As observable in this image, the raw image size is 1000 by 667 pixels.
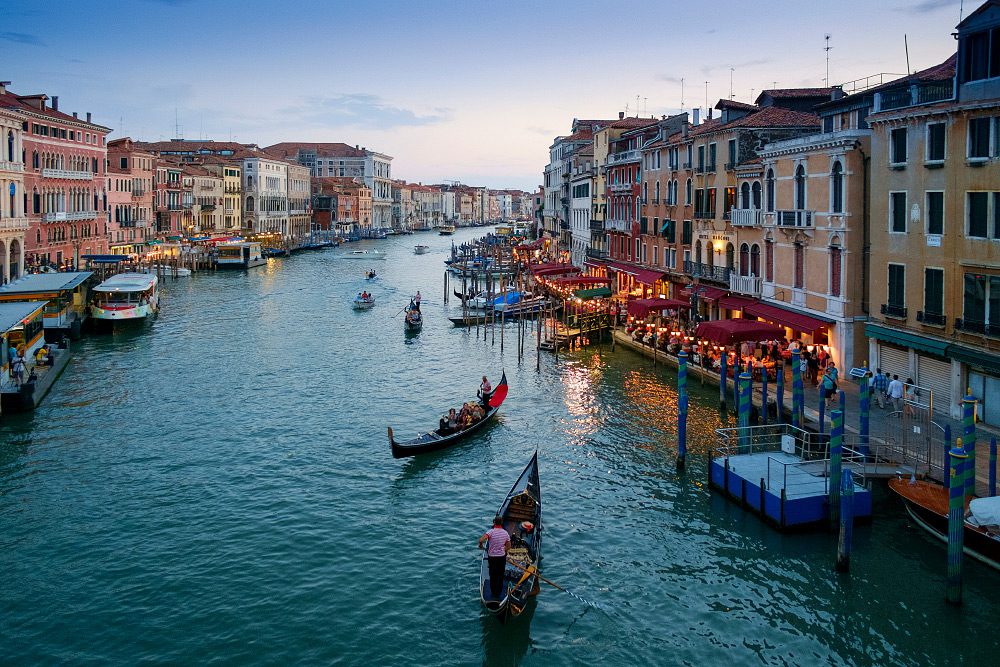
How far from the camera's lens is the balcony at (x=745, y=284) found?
1180 inches

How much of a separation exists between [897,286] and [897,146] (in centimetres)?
341

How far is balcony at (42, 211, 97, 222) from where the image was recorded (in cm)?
5294

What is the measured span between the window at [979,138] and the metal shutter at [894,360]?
5.00m

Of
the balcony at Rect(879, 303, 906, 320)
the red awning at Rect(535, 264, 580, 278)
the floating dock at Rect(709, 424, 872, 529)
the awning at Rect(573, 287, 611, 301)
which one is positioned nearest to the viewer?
the floating dock at Rect(709, 424, 872, 529)

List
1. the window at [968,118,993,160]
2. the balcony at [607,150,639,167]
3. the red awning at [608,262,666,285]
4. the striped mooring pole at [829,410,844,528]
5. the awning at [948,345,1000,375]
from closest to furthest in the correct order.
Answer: the striped mooring pole at [829,410,844,528]
the awning at [948,345,1000,375]
the window at [968,118,993,160]
the red awning at [608,262,666,285]
the balcony at [607,150,639,167]

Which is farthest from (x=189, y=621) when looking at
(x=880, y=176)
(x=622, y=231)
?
(x=622, y=231)

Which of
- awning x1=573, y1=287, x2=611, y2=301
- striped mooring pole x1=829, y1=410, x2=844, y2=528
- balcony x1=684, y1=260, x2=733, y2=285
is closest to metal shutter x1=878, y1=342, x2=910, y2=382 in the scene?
striped mooring pole x1=829, y1=410, x2=844, y2=528

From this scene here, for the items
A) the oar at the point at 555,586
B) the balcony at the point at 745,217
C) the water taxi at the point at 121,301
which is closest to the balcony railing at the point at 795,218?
the balcony at the point at 745,217

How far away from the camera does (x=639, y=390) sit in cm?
2825

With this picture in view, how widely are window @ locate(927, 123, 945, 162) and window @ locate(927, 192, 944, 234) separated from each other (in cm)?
82

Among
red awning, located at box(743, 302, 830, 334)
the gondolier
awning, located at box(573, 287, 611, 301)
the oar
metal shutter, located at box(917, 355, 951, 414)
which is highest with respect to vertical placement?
awning, located at box(573, 287, 611, 301)

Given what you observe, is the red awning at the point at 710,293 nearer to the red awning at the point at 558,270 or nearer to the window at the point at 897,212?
the window at the point at 897,212

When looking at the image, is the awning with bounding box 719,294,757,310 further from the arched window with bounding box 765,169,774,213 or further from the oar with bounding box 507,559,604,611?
the oar with bounding box 507,559,604,611

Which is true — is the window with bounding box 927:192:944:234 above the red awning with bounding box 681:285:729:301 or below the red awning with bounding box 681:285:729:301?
above
